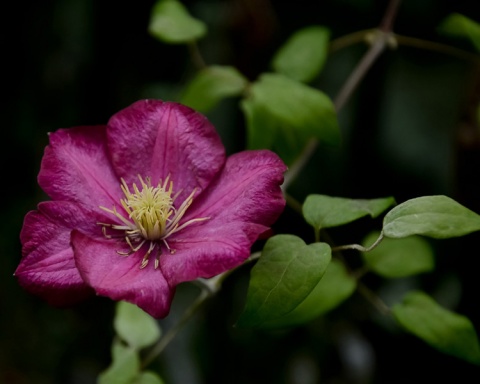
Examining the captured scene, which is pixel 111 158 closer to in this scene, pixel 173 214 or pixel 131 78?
pixel 173 214

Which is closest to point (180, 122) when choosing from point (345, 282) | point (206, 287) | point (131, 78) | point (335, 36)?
point (206, 287)

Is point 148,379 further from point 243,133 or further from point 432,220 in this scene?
point 243,133

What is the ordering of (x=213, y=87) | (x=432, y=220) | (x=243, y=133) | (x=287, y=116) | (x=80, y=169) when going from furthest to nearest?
(x=243, y=133), (x=213, y=87), (x=287, y=116), (x=80, y=169), (x=432, y=220)

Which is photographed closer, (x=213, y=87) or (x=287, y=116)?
(x=287, y=116)

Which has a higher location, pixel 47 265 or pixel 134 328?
Result: pixel 47 265

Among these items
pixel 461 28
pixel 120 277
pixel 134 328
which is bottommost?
pixel 134 328

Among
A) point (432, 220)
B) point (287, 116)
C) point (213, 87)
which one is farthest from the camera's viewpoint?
point (213, 87)

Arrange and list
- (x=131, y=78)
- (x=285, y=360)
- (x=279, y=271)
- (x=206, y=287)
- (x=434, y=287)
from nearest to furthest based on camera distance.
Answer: (x=279, y=271) < (x=206, y=287) < (x=434, y=287) < (x=285, y=360) < (x=131, y=78)

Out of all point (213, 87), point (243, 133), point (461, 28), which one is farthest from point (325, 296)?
point (243, 133)
